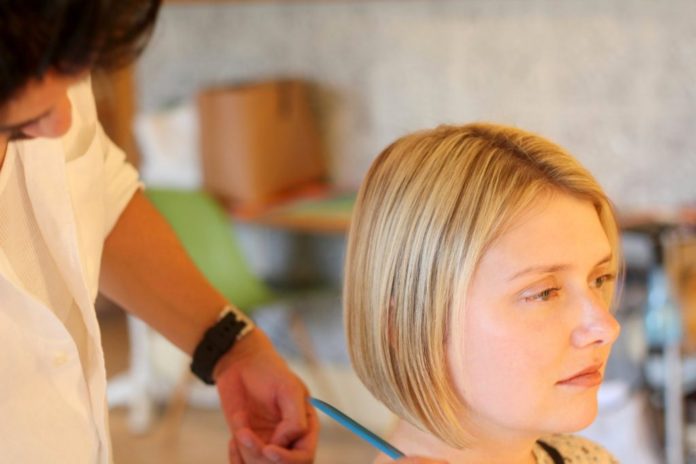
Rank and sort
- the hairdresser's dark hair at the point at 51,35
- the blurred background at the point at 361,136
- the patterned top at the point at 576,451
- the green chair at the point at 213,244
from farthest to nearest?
the green chair at the point at 213,244 < the blurred background at the point at 361,136 < the patterned top at the point at 576,451 < the hairdresser's dark hair at the point at 51,35

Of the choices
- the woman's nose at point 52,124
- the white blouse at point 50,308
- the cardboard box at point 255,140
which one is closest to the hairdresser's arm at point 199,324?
the white blouse at point 50,308

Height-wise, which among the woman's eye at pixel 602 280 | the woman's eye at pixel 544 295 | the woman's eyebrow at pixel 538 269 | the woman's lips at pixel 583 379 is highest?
the woman's eyebrow at pixel 538 269

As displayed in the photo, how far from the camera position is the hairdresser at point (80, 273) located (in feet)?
2.32

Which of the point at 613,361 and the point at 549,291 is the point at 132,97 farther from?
the point at 549,291

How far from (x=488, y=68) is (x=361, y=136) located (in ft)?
1.62

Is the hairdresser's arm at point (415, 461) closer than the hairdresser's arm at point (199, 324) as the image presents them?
Yes

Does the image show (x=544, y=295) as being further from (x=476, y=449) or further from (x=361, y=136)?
(x=361, y=136)

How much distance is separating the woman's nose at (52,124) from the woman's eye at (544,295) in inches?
19.6

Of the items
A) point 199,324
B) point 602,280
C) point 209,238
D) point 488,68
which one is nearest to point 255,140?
point 209,238

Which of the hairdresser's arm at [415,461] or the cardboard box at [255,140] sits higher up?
the hairdresser's arm at [415,461]

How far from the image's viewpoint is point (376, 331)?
1092 mm

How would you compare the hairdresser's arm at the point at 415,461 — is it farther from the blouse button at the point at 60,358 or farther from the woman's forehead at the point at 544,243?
the blouse button at the point at 60,358

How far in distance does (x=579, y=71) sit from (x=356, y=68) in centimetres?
73

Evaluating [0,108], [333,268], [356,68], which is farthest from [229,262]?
[0,108]
